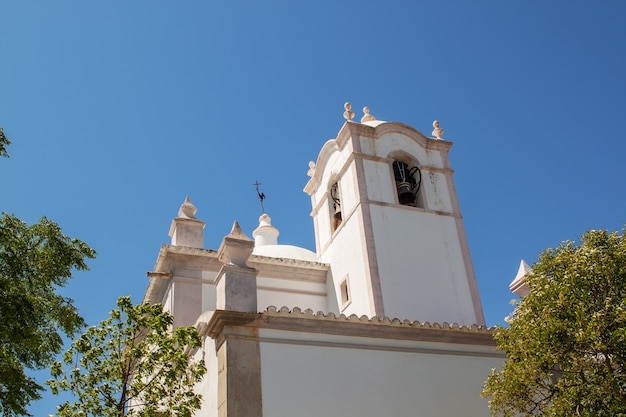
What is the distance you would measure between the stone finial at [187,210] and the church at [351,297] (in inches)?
2.0

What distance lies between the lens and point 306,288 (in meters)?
18.0

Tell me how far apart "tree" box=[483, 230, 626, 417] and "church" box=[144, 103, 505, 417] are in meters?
2.42

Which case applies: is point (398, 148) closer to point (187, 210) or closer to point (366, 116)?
point (366, 116)

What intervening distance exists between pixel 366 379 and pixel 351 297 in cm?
581

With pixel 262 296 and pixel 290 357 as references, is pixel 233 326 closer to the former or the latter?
pixel 290 357

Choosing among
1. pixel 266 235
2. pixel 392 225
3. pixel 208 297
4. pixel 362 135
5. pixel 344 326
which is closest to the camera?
pixel 344 326

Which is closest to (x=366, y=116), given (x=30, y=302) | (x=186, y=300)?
(x=186, y=300)

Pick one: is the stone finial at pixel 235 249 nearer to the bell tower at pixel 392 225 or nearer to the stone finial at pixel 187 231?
the bell tower at pixel 392 225

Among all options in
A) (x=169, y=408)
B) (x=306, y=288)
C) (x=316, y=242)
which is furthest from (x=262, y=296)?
(x=169, y=408)

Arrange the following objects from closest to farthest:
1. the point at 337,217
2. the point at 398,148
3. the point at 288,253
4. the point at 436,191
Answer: the point at 436,191
the point at 398,148
the point at 337,217
the point at 288,253

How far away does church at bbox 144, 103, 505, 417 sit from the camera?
418 inches

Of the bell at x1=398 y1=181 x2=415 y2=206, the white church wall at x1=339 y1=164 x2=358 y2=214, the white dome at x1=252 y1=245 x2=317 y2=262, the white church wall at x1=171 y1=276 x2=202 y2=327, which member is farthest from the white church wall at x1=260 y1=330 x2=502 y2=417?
the white dome at x1=252 y1=245 x2=317 y2=262

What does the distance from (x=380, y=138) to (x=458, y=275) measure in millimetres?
4554

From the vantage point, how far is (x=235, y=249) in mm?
11438
